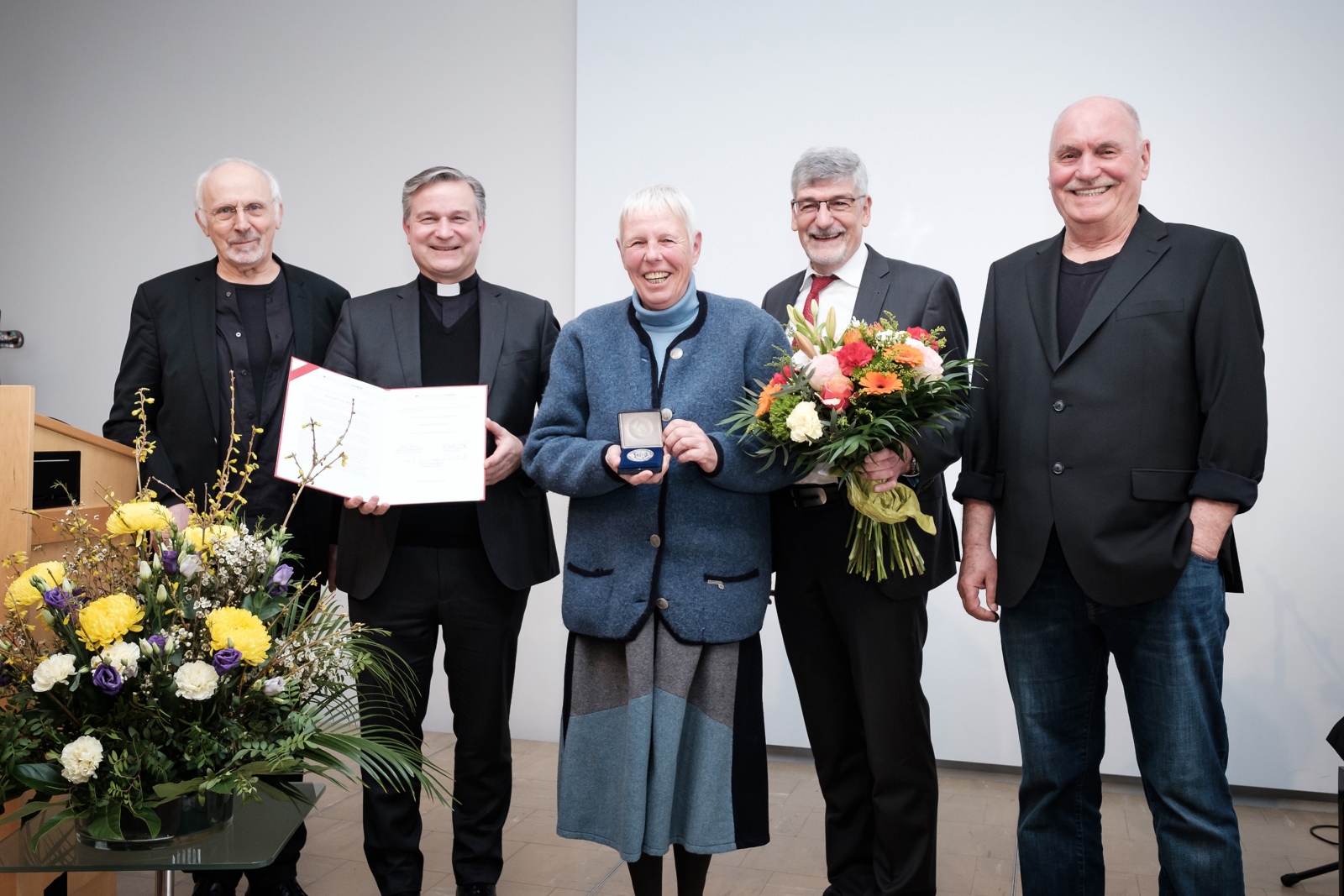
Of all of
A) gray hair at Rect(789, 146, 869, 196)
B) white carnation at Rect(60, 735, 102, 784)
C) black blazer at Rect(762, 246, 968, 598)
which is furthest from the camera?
gray hair at Rect(789, 146, 869, 196)

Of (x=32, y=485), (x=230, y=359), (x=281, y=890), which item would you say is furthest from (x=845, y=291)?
(x=281, y=890)

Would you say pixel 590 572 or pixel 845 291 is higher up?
pixel 845 291

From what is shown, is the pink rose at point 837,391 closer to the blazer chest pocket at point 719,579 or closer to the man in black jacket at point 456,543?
the blazer chest pocket at point 719,579

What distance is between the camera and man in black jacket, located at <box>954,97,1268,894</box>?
210 cm

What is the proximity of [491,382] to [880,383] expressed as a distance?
46.1 inches

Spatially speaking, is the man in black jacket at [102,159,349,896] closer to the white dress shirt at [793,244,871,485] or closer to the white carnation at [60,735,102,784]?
the white carnation at [60,735,102,784]

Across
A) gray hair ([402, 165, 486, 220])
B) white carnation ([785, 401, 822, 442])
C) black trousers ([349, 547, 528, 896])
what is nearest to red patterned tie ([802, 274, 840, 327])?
white carnation ([785, 401, 822, 442])

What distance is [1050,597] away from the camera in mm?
2283

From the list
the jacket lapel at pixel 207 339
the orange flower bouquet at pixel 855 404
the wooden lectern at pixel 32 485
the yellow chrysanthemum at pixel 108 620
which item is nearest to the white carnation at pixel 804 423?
the orange flower bouquet at pixel 855 404

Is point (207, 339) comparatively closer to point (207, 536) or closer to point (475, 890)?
point (207, 536)

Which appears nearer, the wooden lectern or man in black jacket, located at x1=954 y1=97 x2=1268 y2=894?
man in black jacket, located at x1=954 y1=97 x2=1268 y2=894

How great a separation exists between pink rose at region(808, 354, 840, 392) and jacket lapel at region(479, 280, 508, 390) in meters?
1.03

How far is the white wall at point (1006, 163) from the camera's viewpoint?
3.72 metres

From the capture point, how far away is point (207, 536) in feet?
5.64
